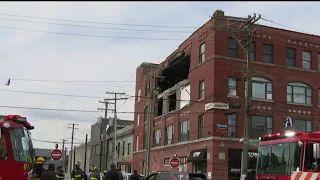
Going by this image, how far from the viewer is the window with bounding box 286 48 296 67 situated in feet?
130

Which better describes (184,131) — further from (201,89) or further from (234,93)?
(234,93)

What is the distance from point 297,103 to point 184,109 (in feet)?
33.7

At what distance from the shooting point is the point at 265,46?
3884cm

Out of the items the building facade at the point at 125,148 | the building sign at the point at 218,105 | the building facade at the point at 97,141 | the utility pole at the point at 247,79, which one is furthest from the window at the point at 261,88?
the building facade at the point at 97,141

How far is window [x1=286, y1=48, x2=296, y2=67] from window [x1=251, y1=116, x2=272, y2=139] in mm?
5489

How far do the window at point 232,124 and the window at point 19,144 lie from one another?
25752 millimetres

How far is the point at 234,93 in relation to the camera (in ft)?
123

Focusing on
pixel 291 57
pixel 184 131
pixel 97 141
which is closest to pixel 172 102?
pixel 184 131

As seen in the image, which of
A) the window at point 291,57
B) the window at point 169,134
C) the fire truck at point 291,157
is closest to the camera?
the fire truck at point 291,157

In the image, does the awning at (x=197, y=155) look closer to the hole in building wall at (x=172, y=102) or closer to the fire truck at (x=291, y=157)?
the hole in building wall at (x=172, y=102)

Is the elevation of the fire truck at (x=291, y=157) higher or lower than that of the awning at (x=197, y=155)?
higher

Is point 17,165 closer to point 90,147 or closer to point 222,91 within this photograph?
point 222,91

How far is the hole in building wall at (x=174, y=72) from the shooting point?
45.3 meters

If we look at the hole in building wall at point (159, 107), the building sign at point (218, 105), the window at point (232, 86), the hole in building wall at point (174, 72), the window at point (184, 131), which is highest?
the hole in building wall at point (174, 72)
